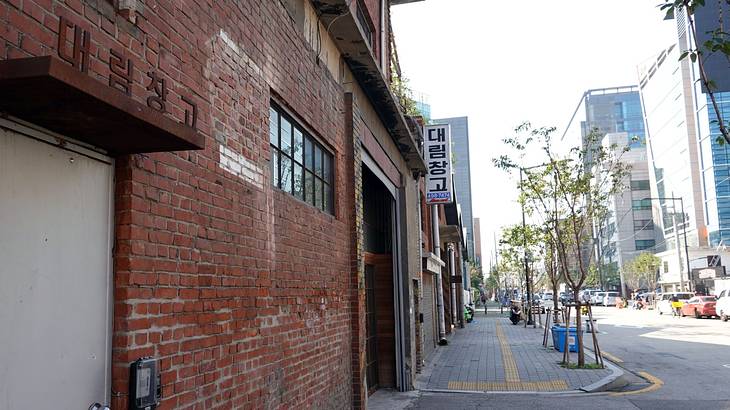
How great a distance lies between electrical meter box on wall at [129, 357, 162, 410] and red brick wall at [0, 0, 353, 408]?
2.0 inches

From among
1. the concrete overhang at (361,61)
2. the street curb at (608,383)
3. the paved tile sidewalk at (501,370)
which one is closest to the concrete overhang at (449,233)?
the paved tile sidewalk at (501,370)

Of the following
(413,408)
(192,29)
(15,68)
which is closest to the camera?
(15,68)

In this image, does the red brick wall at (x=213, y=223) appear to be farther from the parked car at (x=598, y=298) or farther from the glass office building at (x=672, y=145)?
the glass office building at (x=672, y=145)

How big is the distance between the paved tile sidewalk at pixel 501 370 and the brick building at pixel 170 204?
17.4 feet

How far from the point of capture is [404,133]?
11625mm

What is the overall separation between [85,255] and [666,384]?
11896 mm

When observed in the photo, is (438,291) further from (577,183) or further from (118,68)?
(118,68)

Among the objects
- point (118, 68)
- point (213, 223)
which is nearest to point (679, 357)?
point (213, 223)

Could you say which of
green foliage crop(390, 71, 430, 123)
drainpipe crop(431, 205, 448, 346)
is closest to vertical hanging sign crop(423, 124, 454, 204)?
green foliage crop(390, 71, 430, 123)

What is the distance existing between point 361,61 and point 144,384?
5.98m

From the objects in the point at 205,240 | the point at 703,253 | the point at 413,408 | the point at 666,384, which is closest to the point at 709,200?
the point at 703,253

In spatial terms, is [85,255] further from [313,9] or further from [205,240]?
[313,9]

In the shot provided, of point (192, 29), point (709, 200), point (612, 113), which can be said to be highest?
point (612, 113)

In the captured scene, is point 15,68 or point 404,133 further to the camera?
point 404,133
